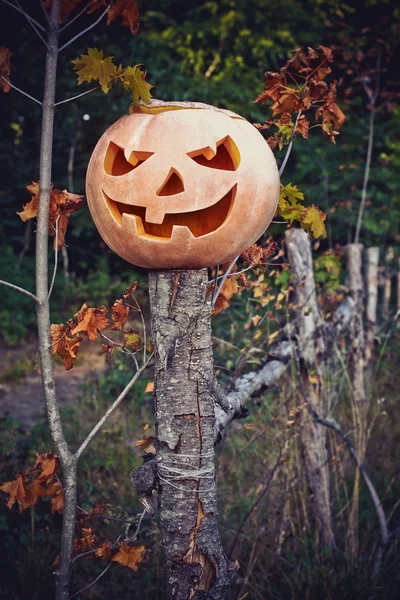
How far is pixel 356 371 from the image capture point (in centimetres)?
395

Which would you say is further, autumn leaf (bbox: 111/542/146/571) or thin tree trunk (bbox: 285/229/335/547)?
thin tree trunk (bbox: 285/229/335/547)

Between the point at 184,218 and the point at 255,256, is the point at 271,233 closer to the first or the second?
the point at 255,256

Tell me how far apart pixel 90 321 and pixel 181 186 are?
0.48 meters

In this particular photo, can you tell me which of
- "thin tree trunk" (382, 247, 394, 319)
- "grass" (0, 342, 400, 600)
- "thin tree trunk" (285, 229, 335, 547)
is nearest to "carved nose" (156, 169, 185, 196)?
"grass" (0, 342, 400, 600)

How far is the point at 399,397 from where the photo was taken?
14.8 feet

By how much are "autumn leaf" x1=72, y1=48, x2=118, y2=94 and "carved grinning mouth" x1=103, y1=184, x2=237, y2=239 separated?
317mm

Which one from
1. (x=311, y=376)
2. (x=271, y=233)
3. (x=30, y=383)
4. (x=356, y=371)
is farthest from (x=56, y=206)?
(x=271, y=233)

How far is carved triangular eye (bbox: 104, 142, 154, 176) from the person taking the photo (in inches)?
61.9

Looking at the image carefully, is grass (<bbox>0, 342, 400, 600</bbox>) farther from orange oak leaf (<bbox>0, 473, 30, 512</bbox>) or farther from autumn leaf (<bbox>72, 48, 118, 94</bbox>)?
autumn leaf (<bbox>72, 48, 118, 94</bbox>)

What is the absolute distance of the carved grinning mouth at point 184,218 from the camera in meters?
1.61

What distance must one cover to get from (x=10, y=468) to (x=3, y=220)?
17.7 feet

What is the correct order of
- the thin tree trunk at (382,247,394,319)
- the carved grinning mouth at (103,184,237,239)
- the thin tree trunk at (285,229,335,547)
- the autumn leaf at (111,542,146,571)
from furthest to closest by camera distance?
the thin tree trunk at (382,247,394,319) < the thin tree trunk at (285,229,335,547) < the autumn leaf at (111,542,146,571) < the carved grinning mouth at (103,184,237,239)

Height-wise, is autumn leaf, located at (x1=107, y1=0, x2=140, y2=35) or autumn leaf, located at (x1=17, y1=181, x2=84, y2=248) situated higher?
autumn leaf, located at (x1=107, y1=0, x2=140, y2=35)

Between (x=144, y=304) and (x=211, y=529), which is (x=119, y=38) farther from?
(x=211, y=529)
